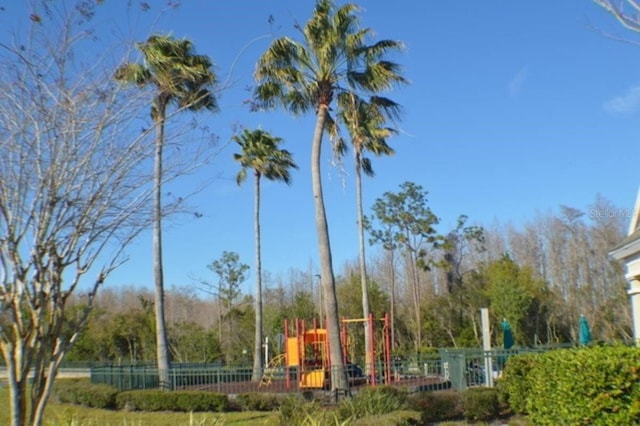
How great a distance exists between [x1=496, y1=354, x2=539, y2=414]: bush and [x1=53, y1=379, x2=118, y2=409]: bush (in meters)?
10.5

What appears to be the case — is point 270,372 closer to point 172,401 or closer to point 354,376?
point 354,376

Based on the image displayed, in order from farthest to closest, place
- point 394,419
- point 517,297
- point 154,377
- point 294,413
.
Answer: point 517,297, point 154,377, point 394,419, point 294,413

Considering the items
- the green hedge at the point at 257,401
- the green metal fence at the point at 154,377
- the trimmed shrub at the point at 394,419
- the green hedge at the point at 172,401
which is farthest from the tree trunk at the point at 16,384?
the green metal fence at the point at 154,377

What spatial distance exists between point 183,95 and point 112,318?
121 feet

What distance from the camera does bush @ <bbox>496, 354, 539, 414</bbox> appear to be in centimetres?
Result: 1328

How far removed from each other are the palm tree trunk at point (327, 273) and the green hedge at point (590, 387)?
7.16 meters

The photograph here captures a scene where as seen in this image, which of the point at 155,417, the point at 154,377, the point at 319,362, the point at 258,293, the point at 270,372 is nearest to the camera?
the point at 155,417

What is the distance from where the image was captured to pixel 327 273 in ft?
58.2

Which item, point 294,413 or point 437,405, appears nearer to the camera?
point 294,413

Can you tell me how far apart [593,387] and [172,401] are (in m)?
11.9

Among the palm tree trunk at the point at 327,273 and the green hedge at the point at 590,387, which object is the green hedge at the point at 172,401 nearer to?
the palm tree trunk at the point at 327,273

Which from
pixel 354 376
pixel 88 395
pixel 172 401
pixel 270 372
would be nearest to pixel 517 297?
pixel 354 376

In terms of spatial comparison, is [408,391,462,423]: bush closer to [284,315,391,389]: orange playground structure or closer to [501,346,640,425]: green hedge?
[501,346,640,425]: green hedge

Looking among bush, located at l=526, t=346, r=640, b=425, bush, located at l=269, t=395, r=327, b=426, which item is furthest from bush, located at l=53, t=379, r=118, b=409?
bush, located at l=526, t=346, r=640, b=425
